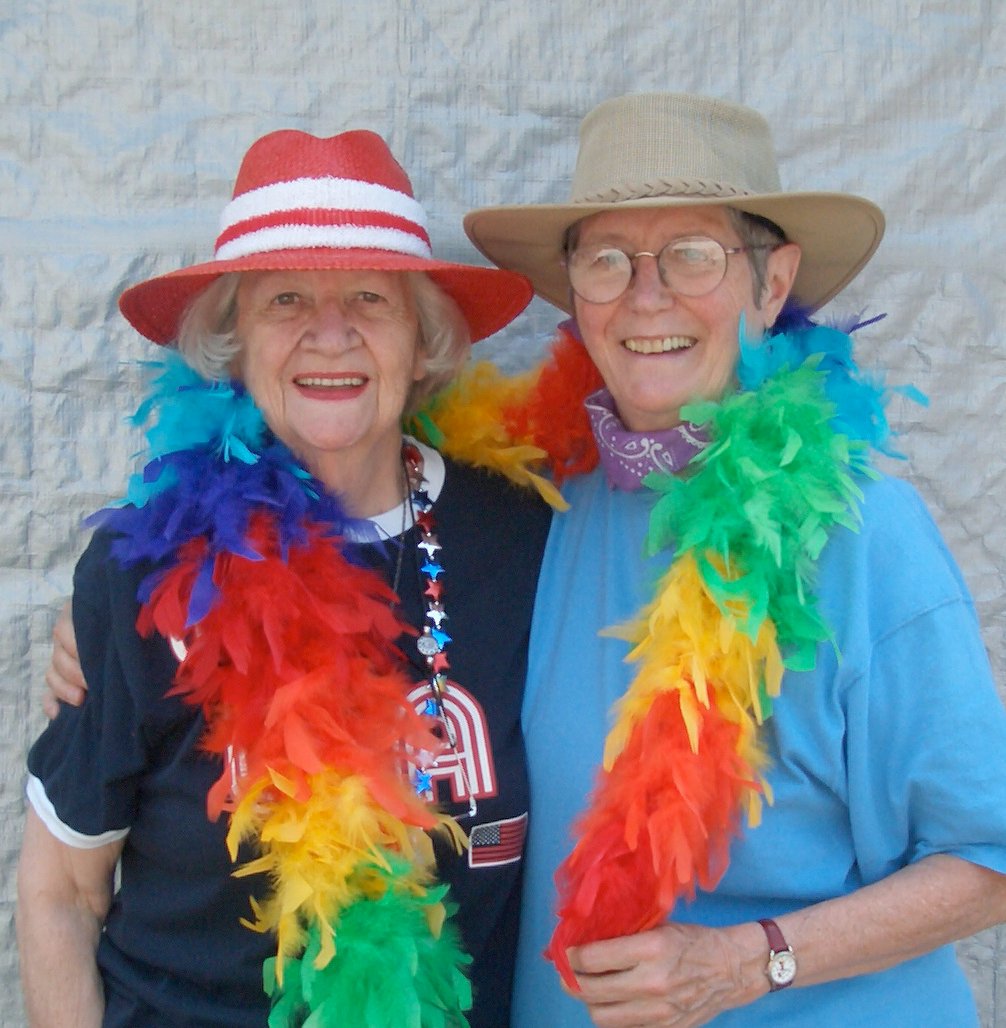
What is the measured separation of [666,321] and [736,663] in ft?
1.64

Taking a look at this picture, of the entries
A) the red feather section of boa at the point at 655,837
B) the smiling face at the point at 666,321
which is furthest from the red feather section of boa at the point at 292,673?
the smiling face at the point at 666,321

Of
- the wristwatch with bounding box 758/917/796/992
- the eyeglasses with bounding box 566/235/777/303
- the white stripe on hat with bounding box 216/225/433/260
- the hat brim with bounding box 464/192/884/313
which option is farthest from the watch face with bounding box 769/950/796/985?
A: the white stripe on hat with bounding box 216/225/433/260

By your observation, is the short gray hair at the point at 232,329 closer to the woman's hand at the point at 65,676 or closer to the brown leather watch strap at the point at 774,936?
the woman's hand at the point at 65,676

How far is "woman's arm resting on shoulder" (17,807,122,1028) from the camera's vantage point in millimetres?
1544

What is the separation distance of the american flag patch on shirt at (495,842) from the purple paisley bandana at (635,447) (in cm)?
54

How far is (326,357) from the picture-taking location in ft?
5.24

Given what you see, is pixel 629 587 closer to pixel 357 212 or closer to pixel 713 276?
pixel 713 276

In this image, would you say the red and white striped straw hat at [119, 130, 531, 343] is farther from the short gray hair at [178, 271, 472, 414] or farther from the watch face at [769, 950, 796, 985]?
the watch face at [769, 950, 796, 985]

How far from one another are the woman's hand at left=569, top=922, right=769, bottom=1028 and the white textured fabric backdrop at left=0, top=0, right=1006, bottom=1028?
45.6 inches

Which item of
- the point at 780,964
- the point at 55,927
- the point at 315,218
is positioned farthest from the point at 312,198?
the point at 780,964

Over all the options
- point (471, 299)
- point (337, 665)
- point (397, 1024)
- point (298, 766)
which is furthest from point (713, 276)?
point (397, 1024)

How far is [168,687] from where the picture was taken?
1.48 meters

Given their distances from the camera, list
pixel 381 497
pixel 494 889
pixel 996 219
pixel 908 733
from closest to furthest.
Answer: pixel 908 733, pixel 494 889, pixel 381 497, pixel 996 219

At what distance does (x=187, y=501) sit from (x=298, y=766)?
16.3 inches
